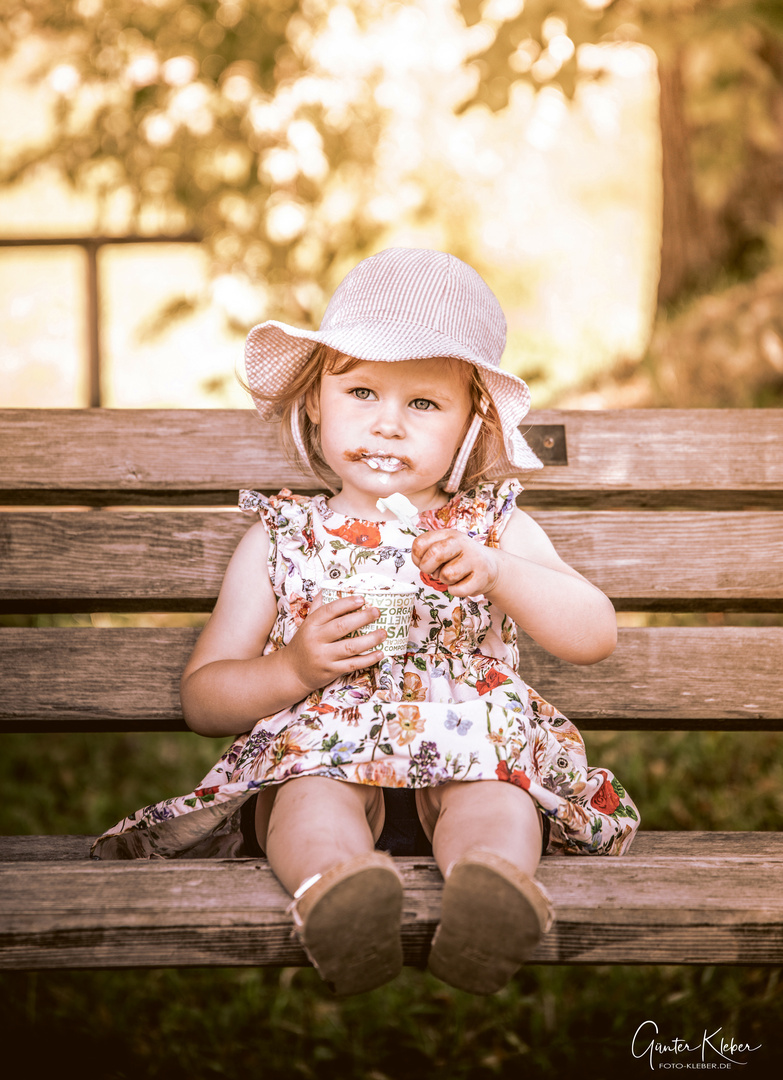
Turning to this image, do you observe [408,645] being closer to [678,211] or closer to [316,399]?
[316,399]

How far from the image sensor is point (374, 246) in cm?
497

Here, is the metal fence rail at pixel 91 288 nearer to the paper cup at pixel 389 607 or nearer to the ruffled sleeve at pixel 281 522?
the ruffled sleeve at pixel 281 522

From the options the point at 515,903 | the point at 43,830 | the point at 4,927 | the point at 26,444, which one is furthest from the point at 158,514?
the point at 43,830

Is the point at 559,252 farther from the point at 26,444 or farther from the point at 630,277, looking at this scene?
the point at 26,444

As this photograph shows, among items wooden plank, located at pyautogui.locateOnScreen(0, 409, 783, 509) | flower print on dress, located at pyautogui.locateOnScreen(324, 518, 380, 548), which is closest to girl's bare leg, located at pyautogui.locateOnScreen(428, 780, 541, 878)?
flower print on dress, located at pyautogui.locateOnScreen(324, 518, 380, 548)

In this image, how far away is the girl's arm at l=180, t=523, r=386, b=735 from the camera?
5.05 ft

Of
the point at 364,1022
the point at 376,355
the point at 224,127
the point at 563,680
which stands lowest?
the point at 364,1022

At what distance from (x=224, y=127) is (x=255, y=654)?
3.14 m

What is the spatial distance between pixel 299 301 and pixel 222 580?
264cm

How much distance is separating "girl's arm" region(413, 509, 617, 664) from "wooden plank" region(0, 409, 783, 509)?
19.1 inches

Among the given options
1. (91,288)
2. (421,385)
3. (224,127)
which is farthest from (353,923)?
(91,288)

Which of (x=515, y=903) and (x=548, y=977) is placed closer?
(x=515, y=903)

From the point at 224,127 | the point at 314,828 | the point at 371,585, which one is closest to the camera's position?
the point at 314,828

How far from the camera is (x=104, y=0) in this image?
420 centimetres
